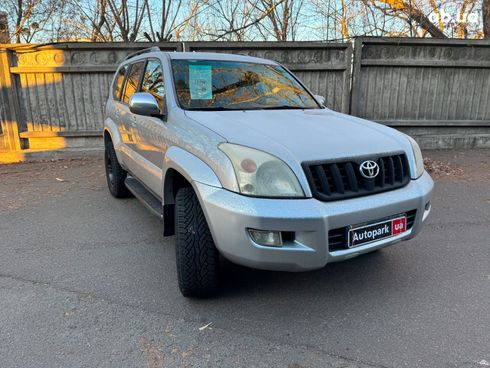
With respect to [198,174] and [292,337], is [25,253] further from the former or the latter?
[292,337]

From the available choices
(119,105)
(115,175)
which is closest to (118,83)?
(119,105)

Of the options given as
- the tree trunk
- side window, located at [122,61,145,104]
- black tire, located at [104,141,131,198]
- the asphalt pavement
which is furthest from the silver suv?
the tree trunk

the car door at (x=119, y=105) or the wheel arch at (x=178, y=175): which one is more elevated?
the car door at (x=119, y=105)

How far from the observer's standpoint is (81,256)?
11.9ft

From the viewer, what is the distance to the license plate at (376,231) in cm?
246

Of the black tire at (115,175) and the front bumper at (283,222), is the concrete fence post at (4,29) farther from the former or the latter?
the front bumper at (283,222)

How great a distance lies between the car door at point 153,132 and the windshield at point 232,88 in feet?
0.75

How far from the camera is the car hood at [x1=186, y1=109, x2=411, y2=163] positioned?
2.46 meters

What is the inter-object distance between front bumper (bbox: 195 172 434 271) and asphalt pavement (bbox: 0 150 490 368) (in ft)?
1.62

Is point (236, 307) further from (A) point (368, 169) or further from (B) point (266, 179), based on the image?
(A) point (368, 169)

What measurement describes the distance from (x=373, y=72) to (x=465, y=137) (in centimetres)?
254

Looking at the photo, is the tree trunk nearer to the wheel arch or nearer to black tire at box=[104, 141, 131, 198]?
black tire at box=[104, 141, 131, 198]

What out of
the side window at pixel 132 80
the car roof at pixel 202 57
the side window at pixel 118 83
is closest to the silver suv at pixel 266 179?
the car roof at pixel 202 57

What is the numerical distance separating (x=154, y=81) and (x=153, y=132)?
0.63 meters
